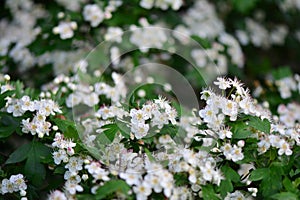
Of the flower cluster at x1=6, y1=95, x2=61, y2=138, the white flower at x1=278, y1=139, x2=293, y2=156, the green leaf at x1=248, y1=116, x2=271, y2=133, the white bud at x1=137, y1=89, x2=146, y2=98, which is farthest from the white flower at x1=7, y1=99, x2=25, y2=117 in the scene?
the white flower at x1=278, y1=139, x2=293, y2=156

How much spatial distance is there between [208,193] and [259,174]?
283 mm

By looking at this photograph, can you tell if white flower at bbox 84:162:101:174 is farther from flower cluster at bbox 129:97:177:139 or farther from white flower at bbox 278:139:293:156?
white flower at bbox 278:139:293:156

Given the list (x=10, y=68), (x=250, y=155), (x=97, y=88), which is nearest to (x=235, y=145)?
(x=250, y=155)

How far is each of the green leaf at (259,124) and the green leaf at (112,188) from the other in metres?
0.68

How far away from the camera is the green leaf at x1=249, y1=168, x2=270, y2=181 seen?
2.34 meters

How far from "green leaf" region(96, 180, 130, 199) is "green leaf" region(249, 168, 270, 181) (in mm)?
609

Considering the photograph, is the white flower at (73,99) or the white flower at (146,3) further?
the white flower at (146,3)

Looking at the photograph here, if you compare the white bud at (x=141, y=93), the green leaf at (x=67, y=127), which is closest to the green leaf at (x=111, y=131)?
the green leaf at (x=67, y=127)

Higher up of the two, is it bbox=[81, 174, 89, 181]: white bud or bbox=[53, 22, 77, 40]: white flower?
bbox=[53, 22, 77, 40]: white flower

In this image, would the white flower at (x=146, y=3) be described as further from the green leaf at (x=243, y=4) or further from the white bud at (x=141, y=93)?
the green leaf at (x=243, y=4)

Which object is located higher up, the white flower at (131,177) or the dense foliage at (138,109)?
the dense foliage at (138,109)

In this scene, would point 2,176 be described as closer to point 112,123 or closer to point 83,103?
point 112,123

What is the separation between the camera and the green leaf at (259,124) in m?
2.38

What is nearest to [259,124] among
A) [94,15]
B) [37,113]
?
[37,113]
